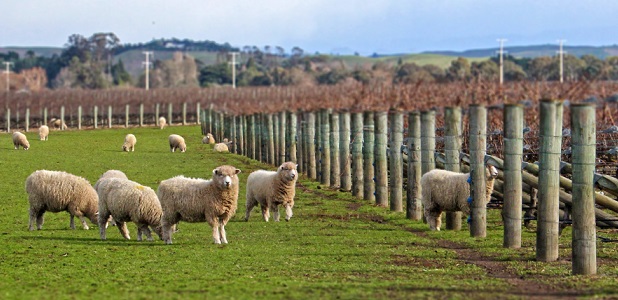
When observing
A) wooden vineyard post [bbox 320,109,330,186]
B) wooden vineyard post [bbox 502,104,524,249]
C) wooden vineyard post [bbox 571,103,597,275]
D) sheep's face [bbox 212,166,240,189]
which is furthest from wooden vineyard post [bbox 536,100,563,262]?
wooden vineyard post [bbox 320,109,330,186]

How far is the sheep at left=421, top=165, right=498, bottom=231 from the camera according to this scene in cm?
1712

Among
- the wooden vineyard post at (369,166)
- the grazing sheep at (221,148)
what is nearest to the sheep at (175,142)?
the grazing sheep at (221,148)

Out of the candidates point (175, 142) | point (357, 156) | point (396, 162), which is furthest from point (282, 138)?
point (396, 162)

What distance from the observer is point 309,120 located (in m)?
32.0

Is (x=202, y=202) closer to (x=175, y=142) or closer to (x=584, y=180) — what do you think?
(x=584, y=180)

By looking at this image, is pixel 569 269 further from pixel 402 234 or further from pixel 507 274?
pixel 402 234

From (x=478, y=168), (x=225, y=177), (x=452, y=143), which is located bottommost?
(x=225, y=177)

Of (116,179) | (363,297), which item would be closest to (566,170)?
(116,179)

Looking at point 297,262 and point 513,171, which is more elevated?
point 513,171

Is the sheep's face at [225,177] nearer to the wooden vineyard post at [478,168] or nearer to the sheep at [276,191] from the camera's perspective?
the sheep at [276,191]

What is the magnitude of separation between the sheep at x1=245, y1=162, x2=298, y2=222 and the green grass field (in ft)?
1.05

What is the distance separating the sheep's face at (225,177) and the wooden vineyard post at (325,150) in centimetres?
1186

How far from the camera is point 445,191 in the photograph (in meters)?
17.3

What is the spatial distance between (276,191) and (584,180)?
9.24 metres
